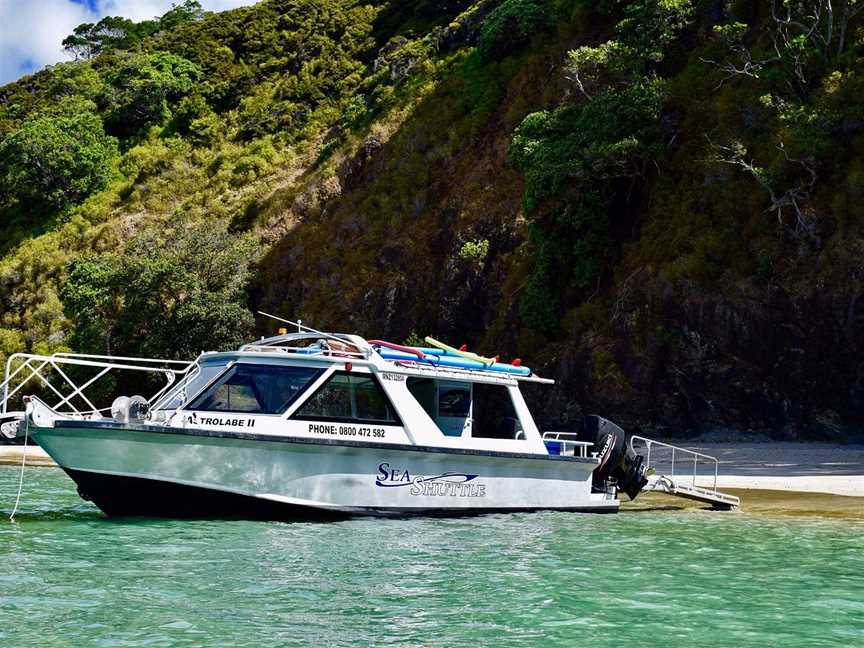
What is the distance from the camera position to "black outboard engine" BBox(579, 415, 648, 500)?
1775 centimetres

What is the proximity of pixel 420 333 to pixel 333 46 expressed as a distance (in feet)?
109

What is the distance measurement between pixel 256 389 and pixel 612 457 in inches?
268

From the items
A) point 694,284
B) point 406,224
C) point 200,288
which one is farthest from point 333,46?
point 694,284

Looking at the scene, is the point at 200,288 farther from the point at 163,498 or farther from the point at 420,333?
the point at 163,498

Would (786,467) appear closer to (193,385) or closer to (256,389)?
(256,389)

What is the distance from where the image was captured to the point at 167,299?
43406mm

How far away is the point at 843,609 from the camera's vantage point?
383 inches

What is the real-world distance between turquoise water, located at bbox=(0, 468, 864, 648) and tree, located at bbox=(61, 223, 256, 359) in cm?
2686

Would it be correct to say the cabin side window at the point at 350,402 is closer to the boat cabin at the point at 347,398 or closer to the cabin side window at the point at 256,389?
the boat cabin at the point at 347,398

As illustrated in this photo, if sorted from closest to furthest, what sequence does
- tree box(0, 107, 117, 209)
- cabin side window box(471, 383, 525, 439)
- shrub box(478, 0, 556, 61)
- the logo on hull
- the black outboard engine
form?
the logo on hull < cabin side window box(471, 383, 525, 439) < the black outboard engine < shrub box(478, 0, 556, 61) < tree box(0, 107, 117, 209)

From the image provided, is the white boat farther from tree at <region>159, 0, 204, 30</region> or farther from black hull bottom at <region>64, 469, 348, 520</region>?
tree at <region>159, 0, 204, 30</region>

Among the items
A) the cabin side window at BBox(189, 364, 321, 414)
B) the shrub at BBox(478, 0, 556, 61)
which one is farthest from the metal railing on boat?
the shrub at BBox(478, 0, 556, 61)

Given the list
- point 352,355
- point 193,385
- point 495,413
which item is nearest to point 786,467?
point 495,413

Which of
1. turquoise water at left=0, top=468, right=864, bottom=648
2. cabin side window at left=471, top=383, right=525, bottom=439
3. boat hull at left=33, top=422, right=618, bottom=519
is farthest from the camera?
cabin side window at left=471, top=383, right=525, bottom=439
